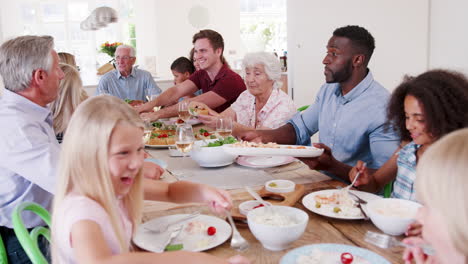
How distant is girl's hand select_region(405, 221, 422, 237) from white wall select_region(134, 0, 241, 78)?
863 centimetres

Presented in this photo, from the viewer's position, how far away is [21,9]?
888cm

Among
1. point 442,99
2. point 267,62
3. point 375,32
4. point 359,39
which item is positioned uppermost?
point 375,32

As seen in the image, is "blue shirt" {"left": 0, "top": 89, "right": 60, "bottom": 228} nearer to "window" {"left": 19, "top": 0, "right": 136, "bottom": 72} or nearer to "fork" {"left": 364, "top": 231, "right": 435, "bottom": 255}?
"fork" {"left": 364, "top": 231, "right": 435, "bottom": 255}

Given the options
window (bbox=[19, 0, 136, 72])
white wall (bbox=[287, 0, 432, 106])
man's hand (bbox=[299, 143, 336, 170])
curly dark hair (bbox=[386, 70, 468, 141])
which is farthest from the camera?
window (bbox=[19, 0, 136, 72])

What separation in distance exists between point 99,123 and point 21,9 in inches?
369

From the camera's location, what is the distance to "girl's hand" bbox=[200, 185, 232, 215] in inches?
47.8

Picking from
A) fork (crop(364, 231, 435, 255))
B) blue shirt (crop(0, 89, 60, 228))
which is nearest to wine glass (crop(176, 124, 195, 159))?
blue shirt (crop(0, 89, 60, 228))

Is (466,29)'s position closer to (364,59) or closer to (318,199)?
(364,59)

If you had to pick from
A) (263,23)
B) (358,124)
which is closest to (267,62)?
(358,124)

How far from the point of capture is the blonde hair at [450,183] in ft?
2.16

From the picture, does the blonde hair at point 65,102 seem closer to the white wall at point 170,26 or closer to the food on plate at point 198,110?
the food on plate at point 198,110

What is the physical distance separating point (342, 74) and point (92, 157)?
167 cm

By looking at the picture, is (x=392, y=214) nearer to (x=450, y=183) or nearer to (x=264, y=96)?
(x=450, y=183)

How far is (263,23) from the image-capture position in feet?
33.0
